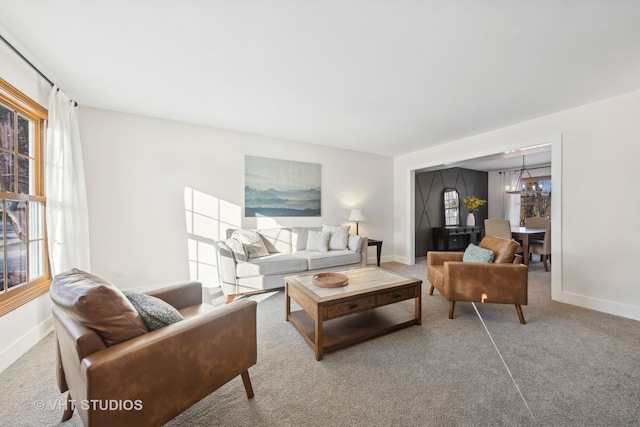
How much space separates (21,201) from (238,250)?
195cm

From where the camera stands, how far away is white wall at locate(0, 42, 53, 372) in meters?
1.81

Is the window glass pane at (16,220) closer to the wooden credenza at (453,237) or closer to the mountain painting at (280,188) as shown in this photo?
the mountain painting at (280,188)

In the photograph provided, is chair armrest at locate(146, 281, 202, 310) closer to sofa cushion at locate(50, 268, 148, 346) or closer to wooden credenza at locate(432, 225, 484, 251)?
sofa cushion at locate(50, 268, 148, 346)

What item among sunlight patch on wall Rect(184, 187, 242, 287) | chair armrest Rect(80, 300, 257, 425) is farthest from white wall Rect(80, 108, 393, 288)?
chair armrest Rect(80, 300, 257, 425)

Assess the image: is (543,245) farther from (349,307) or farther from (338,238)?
(349,307)

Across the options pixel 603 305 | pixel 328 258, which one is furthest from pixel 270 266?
pixel 603 305

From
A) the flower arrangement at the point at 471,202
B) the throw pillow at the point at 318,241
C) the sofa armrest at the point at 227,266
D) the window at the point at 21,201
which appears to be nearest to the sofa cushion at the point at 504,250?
the throw pillow at the point at 318,241

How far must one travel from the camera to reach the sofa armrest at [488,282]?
238 centimetres

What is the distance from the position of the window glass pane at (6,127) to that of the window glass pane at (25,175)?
169 millimetres

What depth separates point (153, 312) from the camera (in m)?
1.24

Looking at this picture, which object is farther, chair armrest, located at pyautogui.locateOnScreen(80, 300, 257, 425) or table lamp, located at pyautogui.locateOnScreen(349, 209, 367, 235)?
table lamp, located at pyautogui.locateOnScreen(349, 209, 367, 235)

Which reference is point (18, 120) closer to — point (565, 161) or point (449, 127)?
point (449, 127)

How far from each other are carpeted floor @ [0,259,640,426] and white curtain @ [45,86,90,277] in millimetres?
789

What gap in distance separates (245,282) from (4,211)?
7.11 ft
